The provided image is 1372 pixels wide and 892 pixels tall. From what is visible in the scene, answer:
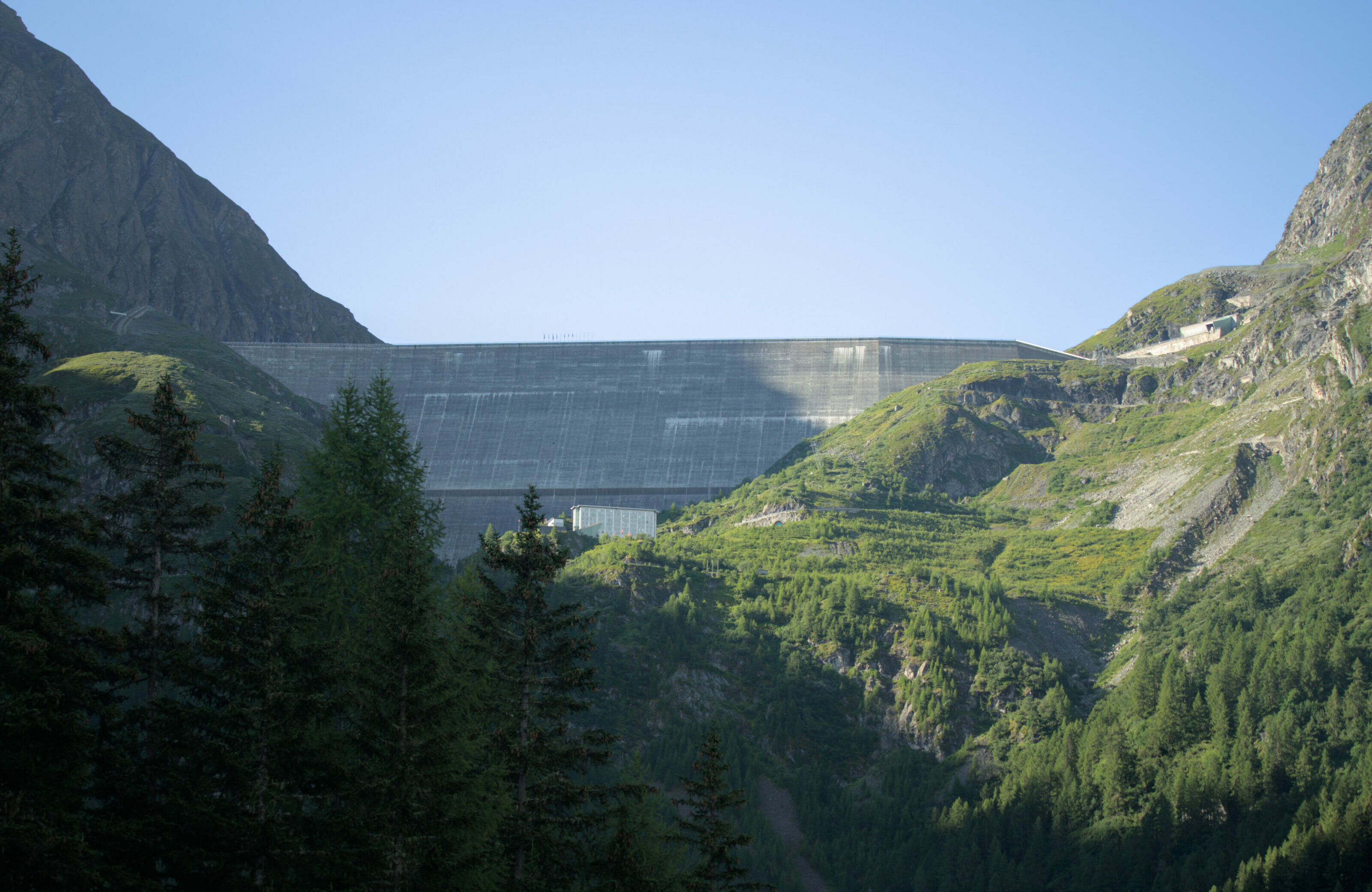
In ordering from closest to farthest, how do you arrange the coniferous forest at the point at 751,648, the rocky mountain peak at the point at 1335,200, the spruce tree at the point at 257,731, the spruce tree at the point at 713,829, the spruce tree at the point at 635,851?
1. the spruce tree at the point at 257,731
2. the coniferous forest at the point at 751,648
3. the spruce tree at the point at 635,851
4. the spruce tree at the point at 713,829
5. the rocky mountain peak at the point at 1335,200

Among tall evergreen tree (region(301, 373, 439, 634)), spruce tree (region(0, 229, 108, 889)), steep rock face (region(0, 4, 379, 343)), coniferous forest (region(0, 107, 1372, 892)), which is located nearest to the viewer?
spruce tree (region(0, 229, 108, 889))

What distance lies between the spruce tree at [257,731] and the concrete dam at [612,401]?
3411 inches

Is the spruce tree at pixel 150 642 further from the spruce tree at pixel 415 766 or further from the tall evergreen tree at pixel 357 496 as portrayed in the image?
the tall evergreen tree at pixel 357 496

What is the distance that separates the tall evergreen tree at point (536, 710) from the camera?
2119 cm

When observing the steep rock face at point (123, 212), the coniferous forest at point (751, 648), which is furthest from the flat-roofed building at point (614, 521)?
the steep rock face at point (123, 212)

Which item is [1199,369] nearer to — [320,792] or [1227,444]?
[1227,444]

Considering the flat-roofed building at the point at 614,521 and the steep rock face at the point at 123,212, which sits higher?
the steep rock face at the point at 123,212

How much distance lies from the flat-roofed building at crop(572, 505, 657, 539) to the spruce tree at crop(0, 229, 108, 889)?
77.4 meters

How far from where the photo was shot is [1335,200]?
142 m

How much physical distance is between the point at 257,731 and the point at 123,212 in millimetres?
135037

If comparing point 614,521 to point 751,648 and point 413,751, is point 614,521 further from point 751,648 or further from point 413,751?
point 413,751

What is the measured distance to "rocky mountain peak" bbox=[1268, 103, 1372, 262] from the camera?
137000mm

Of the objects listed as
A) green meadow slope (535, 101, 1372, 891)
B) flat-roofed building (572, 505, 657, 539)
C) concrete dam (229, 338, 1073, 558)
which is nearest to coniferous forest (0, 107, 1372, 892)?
green meadow slope (535, 101, 1372, 891)

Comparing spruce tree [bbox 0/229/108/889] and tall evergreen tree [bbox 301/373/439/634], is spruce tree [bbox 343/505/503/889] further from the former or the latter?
tall evergreen tree [bbox 301/373/439/634]
